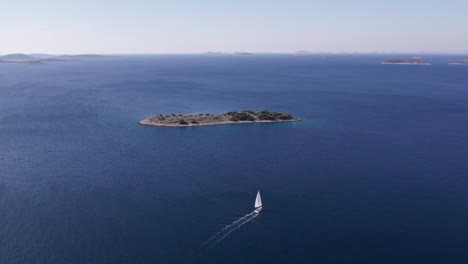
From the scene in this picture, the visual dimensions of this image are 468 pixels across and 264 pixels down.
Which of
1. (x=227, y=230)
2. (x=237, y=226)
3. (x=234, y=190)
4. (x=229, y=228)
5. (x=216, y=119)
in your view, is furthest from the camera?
(x=216, y=119)

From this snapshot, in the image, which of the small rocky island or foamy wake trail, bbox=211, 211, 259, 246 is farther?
the small rocky island

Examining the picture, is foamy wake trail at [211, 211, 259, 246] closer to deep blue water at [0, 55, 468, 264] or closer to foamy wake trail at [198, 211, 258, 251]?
foamy wake trail at [198, 211, 258, 251]

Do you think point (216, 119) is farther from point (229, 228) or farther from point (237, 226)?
point (229, 228)

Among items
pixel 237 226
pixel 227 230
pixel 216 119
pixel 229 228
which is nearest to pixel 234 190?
pixel 237 226

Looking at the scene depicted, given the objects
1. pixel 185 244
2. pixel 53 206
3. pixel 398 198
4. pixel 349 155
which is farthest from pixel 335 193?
pixel 53 206

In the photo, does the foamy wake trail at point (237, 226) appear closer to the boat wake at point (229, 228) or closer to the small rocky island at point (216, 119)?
the boat wake at point (229, 228)

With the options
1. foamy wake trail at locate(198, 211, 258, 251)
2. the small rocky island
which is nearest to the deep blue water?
foamy wake trail at locate(198, 211, 258, 251)

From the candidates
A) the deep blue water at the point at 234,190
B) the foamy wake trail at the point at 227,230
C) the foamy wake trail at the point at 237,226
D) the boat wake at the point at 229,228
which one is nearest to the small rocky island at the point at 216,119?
the deep blue water at the point at 234,190

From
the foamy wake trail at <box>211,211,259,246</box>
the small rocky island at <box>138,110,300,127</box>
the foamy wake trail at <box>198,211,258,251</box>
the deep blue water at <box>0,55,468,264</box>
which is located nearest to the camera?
the deep blue water at <box>0,55,468,264</box>
